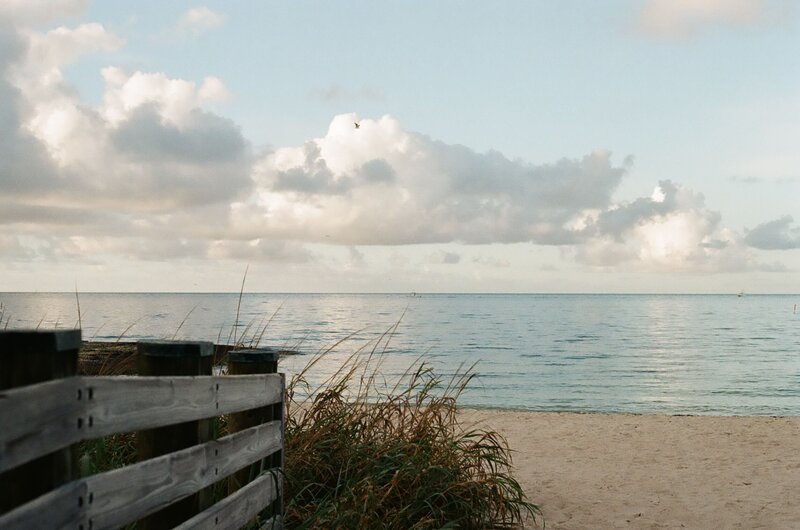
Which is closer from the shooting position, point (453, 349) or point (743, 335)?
point (453, 349)

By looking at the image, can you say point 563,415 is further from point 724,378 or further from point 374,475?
point 724,378

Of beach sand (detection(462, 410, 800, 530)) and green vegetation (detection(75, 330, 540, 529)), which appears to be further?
beach sand (detection(462, 410, 800, 530))

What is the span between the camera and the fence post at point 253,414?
4668mm

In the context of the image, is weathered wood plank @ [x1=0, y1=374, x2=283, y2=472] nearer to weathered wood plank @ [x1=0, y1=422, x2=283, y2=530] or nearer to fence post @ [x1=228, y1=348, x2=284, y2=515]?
weathered wood plank @ [x1=0, y1=422, x2=283, y2=530]

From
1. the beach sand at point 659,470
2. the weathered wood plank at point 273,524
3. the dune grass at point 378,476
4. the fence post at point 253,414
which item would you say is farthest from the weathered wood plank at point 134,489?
the beach sand at point 659,470

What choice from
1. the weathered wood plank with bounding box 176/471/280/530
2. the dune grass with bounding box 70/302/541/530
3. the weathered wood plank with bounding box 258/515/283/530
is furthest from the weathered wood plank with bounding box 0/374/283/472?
the dune grass with bounding box 70/302/541/530

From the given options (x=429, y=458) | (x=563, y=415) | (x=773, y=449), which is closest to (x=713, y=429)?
(x=773, y=449)

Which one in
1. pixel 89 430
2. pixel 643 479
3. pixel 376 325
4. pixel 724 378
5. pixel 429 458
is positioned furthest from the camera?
pixel 376 325

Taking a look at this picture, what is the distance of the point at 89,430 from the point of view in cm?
268

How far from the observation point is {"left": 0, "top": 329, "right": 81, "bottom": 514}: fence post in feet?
7.92

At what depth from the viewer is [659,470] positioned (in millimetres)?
10133

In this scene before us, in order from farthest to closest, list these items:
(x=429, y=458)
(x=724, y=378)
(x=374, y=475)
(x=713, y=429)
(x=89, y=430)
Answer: (x=724, y=378) → (x=713, y=429) → (x=429, y=458) → (x=374, y=475) → (x=89, y=430)

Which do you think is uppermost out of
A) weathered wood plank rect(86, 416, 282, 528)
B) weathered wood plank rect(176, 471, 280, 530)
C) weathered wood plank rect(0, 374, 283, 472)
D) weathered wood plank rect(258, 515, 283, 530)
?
weathered wood plank rect(0, 374, 283, 472)

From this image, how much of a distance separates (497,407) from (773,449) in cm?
841
